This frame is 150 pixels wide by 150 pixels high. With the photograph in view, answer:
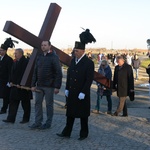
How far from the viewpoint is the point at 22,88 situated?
7.33 meters

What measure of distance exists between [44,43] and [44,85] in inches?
33.4

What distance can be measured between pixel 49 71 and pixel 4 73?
7.45 ft

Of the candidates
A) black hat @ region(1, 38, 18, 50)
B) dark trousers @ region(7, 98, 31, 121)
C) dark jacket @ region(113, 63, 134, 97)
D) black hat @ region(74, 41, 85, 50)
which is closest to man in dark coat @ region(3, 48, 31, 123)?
dark trousers @ region(7, 98, 31, 121)

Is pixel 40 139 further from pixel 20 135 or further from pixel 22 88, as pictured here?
pixel 22 88

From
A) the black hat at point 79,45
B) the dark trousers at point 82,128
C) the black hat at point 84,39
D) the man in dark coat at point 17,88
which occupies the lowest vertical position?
the dark trousers at point 82,128

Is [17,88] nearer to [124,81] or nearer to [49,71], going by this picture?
[49,71]

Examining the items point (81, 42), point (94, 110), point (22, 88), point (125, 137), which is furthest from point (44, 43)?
point (94, 110)

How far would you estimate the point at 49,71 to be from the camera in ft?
22.2

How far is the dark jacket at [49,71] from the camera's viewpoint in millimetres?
6727

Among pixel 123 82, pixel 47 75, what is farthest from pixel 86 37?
pixel 123 82

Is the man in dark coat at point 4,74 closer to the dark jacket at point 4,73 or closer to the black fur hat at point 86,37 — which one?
the dark jacket at point 4,73

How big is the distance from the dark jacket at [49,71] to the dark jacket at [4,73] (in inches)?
78.4

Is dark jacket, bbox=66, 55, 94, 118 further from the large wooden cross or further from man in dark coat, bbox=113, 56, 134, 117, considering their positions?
man in dark coat, bbox=113, 56, 134, 117

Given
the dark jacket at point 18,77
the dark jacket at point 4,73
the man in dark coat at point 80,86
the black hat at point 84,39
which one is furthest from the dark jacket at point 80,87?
the dark jacket at point 4,73
